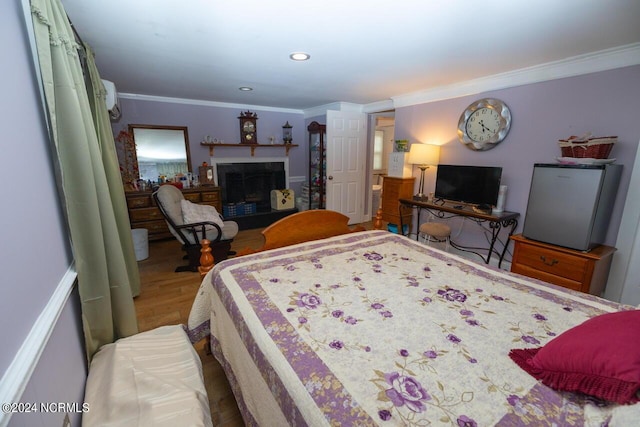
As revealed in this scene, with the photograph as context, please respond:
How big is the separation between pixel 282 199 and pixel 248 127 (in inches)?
57.9

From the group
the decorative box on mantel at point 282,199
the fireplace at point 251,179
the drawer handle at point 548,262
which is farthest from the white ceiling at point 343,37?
the decorative box on mantel at point 282,199

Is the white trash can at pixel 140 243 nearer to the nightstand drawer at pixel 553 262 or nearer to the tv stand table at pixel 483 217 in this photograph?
the tv stand table at pixel 483 217

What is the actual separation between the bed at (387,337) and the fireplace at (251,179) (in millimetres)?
3641

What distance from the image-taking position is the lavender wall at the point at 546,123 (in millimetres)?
2324

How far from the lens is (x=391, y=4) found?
1.57 metres

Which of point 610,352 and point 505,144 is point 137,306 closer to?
point 610,352

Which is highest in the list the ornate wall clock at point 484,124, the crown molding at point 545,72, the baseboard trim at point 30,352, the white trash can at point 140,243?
the crown molding at point 545,72

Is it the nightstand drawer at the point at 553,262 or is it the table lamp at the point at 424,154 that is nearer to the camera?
the nightstand drawer at the point at 553,262

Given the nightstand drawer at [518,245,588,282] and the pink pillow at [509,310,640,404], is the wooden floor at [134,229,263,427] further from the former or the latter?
the nightstand drawer at [518,245,588,282]

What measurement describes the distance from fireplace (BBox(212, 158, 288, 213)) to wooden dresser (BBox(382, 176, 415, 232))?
7.49ft

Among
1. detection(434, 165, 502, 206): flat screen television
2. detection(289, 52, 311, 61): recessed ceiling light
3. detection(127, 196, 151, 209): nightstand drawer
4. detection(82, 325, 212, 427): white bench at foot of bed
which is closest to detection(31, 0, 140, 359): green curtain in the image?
detection(82, 325, 212, 427): white bench at foot of bed

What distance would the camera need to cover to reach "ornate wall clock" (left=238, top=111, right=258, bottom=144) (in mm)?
5031

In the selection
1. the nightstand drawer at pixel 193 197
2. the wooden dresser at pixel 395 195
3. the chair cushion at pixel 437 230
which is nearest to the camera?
the chair cushion at pixel 437 230
